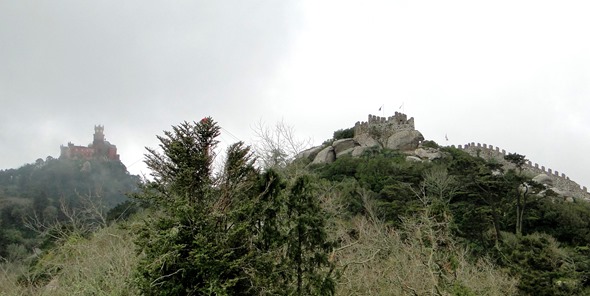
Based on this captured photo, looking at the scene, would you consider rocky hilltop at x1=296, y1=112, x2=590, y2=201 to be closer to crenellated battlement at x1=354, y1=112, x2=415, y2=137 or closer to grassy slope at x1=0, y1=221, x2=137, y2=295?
crenellated battlement at x1=354, y1=112, x2=415, y2=137

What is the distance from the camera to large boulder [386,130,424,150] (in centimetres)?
4091

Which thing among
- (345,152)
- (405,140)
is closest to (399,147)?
(405,140)

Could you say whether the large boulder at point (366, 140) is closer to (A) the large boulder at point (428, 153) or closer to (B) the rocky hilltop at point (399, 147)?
(B) the rocky hilltop at point (399, 147)

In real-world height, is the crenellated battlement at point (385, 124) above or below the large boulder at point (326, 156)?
above

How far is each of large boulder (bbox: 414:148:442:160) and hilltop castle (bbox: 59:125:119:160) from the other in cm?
4741

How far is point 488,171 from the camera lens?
24938mm

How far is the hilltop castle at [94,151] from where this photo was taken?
229ft

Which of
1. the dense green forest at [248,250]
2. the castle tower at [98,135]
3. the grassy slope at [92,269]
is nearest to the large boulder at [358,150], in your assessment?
the dense green forest at [248,250]

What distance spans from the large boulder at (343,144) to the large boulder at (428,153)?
17.9 feet

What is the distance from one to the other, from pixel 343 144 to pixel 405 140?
5.36m

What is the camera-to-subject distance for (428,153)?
37719 millimetres

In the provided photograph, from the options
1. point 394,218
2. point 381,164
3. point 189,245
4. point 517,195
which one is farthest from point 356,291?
point 381,164

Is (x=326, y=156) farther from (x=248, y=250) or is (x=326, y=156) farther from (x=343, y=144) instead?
(x=248, y=250)

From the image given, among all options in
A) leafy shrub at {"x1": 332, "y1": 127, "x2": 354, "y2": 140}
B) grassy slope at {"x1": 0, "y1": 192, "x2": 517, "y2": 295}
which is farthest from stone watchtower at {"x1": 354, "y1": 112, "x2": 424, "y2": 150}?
grassy slope at {"x1": 0, "y1": 192, "x2": 517, "y2": 295}
